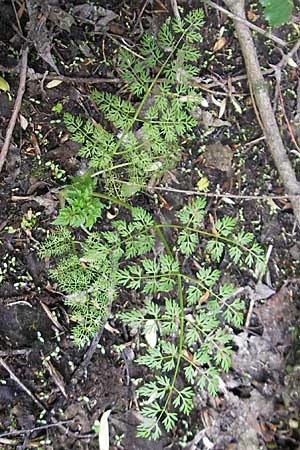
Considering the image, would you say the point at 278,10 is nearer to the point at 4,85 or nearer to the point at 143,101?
the point at 143,101

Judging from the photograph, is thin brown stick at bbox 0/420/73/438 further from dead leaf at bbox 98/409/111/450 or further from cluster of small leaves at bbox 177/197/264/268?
cluster of small leaves at bbox 177/197/264/268

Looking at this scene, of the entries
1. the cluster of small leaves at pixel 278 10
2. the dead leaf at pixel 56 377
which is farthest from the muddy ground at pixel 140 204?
the cluster of small leaves at pixel 278 10

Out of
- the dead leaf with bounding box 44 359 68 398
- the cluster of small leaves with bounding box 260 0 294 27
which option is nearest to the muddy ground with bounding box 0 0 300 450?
the dead leaf with bounding box 44 359 68 398

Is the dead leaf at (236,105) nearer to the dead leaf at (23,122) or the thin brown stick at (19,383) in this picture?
the dead leaf at (23,122)

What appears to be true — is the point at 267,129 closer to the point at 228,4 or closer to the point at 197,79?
the point at 197,79

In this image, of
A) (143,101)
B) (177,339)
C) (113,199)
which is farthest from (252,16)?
(177,339)
